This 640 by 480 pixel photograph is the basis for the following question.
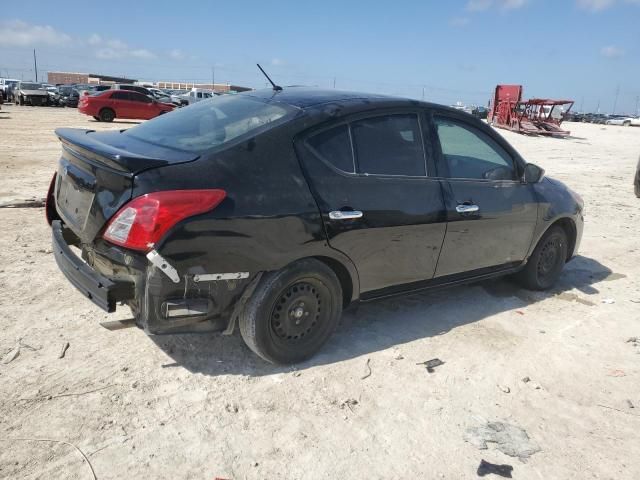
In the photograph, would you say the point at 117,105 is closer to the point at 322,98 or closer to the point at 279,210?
the point at 322,98

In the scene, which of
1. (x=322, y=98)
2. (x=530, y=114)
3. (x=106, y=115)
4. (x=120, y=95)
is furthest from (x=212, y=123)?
(x=530, y=114)

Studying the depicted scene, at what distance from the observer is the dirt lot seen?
2.62 m

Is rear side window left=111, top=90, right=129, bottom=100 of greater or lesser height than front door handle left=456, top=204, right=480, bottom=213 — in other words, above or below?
above

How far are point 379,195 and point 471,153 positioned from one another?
1278 millimetres

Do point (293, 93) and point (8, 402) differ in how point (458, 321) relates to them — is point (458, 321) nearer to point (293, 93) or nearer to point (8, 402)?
point (293, 93)

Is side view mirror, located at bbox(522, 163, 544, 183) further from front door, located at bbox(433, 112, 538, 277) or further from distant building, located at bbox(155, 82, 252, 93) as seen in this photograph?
distant building, located at bbox(155, 82, 252, 93)

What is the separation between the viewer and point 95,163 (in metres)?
3.06

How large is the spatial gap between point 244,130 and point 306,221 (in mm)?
715

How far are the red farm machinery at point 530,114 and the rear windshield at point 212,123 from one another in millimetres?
28508

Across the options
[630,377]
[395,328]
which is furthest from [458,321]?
[630,377]

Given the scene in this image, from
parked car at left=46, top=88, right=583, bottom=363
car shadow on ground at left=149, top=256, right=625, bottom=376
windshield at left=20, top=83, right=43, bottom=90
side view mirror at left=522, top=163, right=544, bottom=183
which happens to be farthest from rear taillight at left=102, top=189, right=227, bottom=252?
windshield at left=20, top=83, right=43, bottom=90

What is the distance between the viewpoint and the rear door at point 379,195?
3348mm

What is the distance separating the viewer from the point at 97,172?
3.02 meters

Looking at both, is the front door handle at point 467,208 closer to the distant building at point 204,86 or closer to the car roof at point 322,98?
the car roof at point 322,98
